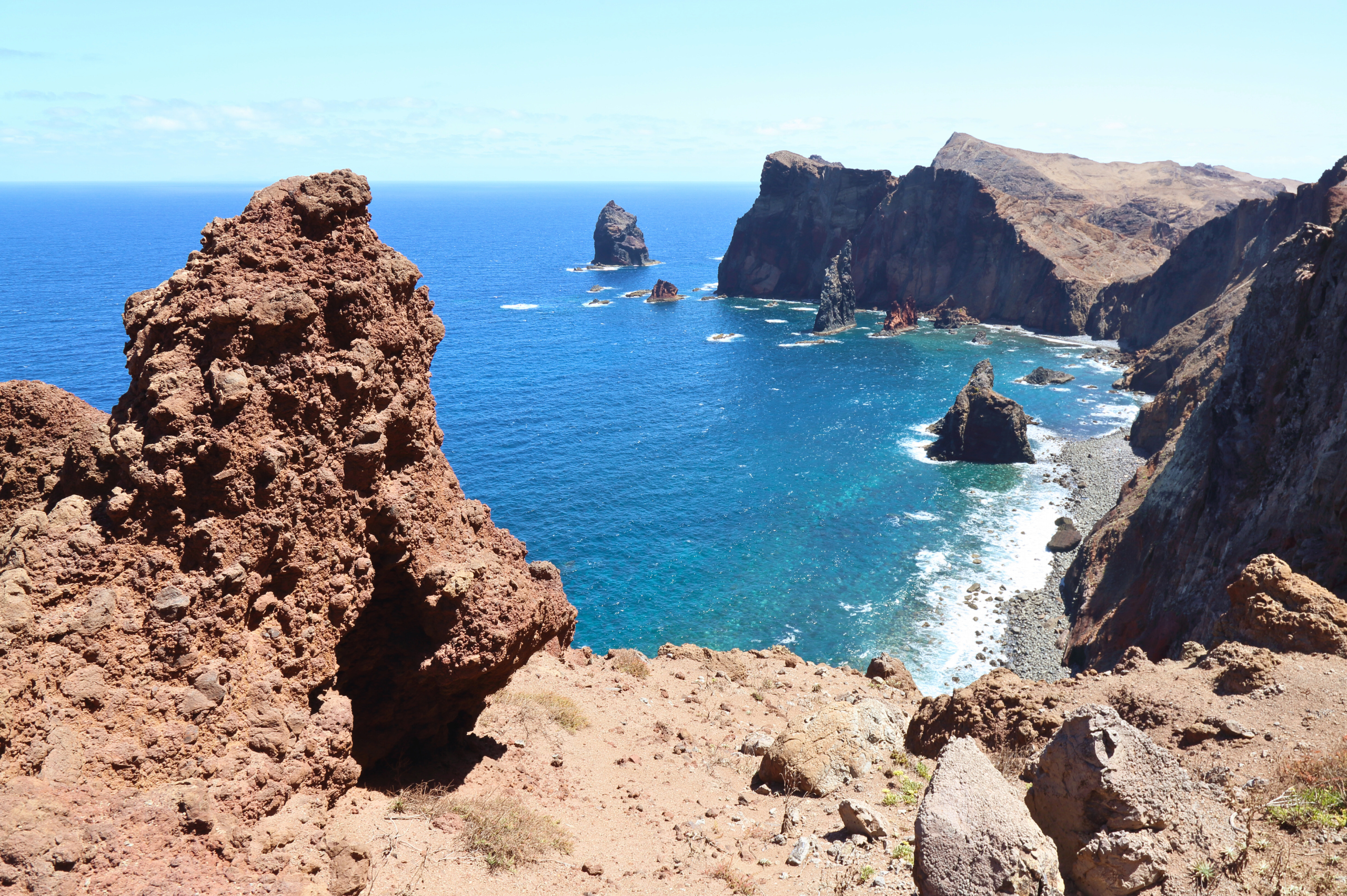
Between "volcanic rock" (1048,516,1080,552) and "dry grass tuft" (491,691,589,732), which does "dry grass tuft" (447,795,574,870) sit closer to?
"dry grass tuft" (491,691,589,732)

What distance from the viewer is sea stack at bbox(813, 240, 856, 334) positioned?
12625cm

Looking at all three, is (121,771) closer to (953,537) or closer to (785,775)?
(785,775)

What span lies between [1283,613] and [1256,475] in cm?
1447

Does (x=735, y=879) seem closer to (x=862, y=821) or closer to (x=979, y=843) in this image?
(x=862, y=821)

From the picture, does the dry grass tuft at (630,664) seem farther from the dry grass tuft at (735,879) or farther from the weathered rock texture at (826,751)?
the dry grass tuft at (735,879)

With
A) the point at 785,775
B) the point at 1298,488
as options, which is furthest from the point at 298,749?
the point at 1298,488

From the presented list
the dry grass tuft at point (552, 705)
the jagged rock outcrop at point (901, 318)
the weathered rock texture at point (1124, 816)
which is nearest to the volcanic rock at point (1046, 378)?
the jagged rock outcrop at point (901, 318)

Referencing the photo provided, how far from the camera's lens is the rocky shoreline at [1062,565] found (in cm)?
4281

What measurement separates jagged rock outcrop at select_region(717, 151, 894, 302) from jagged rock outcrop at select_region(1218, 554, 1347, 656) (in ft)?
435

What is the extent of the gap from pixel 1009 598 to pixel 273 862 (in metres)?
48.6

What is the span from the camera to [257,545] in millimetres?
9750

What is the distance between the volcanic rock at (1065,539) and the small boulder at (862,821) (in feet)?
160

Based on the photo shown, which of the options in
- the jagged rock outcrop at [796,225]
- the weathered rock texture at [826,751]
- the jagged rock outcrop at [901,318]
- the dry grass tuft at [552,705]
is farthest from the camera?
the jagged rock outcrop at [796,225]

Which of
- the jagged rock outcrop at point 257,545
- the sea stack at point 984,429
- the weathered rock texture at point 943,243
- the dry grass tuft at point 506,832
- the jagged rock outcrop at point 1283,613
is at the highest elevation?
the weathered rock texture at point 943,243
